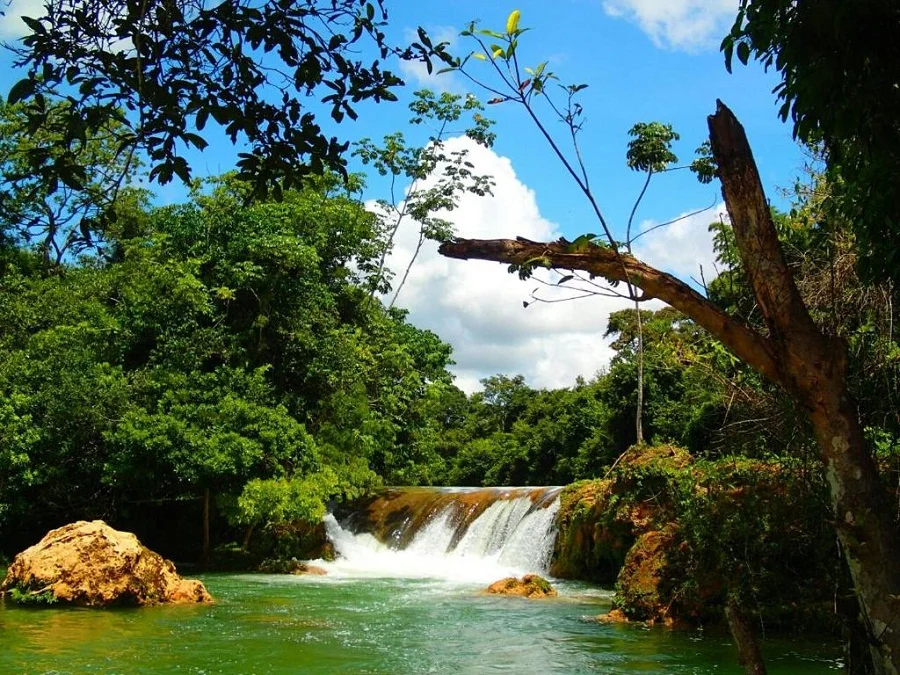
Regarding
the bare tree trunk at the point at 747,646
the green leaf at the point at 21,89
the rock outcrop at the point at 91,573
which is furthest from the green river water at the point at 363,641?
the green leaf at the point at 21,89

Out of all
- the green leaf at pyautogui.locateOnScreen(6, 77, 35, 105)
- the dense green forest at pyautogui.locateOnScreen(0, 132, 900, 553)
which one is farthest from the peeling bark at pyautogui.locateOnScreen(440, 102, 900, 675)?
the dense green forest at pyautogui.locateOnScreen(0, 132, 900, 553)

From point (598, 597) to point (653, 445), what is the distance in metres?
2.57

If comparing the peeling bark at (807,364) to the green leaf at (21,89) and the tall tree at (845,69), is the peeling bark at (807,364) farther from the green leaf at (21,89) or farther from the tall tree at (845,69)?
the green leaf at (21,89)

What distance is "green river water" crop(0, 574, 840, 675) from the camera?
25.5 ft

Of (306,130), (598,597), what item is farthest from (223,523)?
(306,130)

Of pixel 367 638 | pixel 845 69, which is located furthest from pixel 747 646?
pixel 367 638

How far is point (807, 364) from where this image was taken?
8.57 feet

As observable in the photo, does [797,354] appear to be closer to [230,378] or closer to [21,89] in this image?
[21,89]

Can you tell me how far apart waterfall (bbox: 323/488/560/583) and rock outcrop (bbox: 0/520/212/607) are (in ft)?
18.3

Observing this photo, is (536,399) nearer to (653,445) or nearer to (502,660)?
(653,445)

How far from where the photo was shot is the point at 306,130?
121 inches

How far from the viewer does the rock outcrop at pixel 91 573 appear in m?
10.5

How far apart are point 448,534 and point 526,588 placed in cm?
571

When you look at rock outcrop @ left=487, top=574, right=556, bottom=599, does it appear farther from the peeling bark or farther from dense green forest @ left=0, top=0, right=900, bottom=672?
the peeling bark
